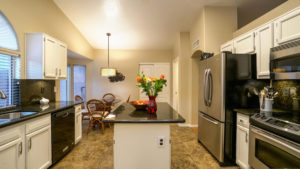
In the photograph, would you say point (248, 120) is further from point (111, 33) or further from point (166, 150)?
point (111, 33)

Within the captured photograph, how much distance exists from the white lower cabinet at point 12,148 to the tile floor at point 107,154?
82 cm

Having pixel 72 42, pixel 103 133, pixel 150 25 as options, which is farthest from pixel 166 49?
pixel 103 133

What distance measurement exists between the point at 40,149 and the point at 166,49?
529 centimetres

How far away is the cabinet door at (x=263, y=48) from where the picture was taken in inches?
82.0

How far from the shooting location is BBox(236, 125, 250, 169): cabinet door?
211 cm

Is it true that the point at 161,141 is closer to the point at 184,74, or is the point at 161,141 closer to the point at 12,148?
the point at 12,148

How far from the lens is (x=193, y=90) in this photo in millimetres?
4469

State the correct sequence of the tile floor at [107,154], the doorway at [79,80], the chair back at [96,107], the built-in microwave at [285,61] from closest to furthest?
the built-in microwave at [285,61]
the tile floor at [107,154]
the chair back at [96,107]
the doorway at [79,80]

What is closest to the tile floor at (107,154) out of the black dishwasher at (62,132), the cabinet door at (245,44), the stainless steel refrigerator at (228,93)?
the black dishwasher at (62,132)

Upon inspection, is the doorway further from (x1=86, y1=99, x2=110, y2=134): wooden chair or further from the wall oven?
the wall oven

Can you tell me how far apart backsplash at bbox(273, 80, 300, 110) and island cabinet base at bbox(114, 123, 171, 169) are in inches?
73.8

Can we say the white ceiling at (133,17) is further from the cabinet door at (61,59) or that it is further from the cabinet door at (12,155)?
the cabinet door at (12,155)

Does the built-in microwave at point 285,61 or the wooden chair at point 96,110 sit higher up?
the built-in microwave at point 285,61

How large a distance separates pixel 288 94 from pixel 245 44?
968 millimetres
